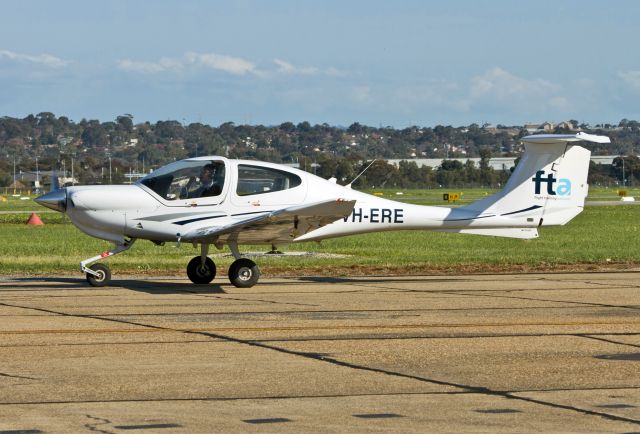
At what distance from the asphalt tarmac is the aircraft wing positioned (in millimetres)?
1012

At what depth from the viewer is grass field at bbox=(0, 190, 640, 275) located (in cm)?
2388

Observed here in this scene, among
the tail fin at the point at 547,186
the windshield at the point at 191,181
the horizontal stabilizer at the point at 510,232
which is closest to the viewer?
the windshield at the point at 191,181

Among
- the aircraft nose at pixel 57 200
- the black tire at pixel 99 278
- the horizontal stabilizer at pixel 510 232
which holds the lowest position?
the black tire at pixel 99 278

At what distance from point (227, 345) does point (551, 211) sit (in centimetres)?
927

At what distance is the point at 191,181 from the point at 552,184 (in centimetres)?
606

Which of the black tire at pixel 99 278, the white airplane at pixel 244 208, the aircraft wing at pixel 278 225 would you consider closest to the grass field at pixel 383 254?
the white airplane at pixel 244 208

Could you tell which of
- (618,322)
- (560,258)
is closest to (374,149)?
(560,258)

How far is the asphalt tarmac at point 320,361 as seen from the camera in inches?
336

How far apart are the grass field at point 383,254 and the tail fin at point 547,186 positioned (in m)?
3.60

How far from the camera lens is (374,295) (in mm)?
17500

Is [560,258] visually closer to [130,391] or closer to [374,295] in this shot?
[374,295]

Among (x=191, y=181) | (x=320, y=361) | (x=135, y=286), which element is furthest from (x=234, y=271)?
(x=320, y=361)

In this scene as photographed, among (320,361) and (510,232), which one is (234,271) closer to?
(510,232)

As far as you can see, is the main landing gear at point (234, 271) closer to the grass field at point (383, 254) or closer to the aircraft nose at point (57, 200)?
the aircraft nose at point (57, 200)
